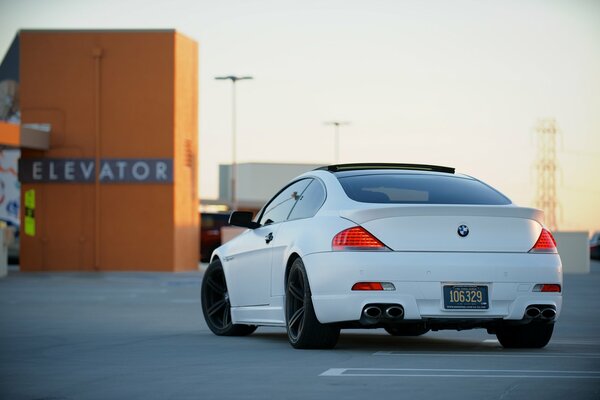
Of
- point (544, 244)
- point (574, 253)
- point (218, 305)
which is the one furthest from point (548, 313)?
point (574, 253)

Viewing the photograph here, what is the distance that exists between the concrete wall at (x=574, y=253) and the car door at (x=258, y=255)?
39.0 meters

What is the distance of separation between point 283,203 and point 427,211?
2.16 meters

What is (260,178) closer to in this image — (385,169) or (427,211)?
(385,169)

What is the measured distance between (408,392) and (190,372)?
6.38ft

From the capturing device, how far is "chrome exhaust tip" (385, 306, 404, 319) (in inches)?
397

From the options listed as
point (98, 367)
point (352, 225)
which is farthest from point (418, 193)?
point (98, 367)

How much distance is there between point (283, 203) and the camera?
12133mm

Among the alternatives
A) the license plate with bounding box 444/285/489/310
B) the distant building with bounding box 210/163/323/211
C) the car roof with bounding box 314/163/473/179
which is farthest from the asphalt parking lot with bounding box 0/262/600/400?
the distant building with bounding box 210/163/323/211

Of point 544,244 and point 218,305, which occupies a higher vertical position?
point 544,244

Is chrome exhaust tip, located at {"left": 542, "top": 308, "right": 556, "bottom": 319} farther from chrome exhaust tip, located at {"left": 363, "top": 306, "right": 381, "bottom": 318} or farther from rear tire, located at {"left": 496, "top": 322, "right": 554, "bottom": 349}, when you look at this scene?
chrome exhaust tip, located at {"left": 363, "top": 306, "right": 381, "bottom": 318}

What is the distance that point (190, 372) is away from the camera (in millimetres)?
8930

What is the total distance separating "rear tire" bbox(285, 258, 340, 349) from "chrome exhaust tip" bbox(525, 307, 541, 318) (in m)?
1.50

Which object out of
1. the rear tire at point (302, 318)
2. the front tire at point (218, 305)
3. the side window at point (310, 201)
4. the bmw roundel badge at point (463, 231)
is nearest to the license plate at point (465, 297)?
the bmw roundel badge at point (463, 231)

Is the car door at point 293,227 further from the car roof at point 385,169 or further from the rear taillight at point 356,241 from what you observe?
the rear taillight at point 356,241
